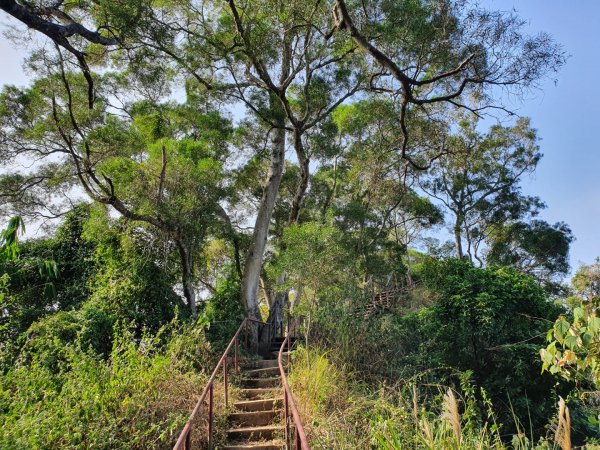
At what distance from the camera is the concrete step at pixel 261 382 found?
864 cm

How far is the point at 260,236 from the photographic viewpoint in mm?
14023

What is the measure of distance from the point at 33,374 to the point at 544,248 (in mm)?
24644

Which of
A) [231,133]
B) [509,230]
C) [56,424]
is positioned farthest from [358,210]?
[56,424]

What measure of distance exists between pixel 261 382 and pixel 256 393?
810 mm

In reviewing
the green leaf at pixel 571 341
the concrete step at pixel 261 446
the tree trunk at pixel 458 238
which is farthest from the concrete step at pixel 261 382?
the tree trunk at pixel 458 238

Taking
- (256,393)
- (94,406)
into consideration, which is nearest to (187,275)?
(256,393)

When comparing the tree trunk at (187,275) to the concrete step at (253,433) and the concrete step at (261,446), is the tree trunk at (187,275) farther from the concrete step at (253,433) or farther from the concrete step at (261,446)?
the concrete step at (261,446)

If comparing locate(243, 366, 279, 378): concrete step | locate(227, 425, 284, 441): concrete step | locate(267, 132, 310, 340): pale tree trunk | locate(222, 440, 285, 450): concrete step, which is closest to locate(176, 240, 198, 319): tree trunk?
locate(267, 132, 310, 340): pale tree trunk

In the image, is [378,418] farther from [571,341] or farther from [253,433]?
[571,341]

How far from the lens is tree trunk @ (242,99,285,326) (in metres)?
13.7

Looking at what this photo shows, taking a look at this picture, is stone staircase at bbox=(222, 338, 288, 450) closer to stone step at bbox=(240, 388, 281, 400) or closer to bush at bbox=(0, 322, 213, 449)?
stone step at bbox=(240, 388, 281, 400)

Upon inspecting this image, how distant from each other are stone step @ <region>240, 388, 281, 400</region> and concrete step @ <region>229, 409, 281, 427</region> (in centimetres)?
102

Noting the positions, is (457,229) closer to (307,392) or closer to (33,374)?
(307,392)

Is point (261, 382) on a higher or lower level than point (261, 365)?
lower
